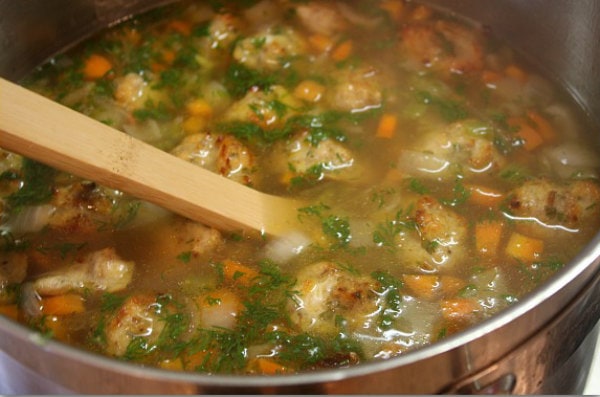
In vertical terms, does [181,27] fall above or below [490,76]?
below

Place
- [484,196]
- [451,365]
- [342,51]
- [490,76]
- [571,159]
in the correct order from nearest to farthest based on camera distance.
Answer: [451,365]
[484,196]
[571,159]
[490,76]
[342,51]

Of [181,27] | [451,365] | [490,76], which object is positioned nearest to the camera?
[451,365]

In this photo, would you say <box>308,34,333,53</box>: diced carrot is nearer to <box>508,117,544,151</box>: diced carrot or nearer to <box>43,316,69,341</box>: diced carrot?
<box>508,117,544,151</box>: diced carrot

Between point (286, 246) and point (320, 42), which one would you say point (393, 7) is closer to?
point (320, 42)

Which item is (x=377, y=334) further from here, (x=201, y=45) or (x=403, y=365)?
(x=201, y=45)

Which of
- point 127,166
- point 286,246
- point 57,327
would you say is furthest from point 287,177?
point 57,327

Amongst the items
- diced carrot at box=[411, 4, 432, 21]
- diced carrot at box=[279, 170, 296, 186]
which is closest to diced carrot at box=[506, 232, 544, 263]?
diced carrot at box=[279, 170, 296, 186]
